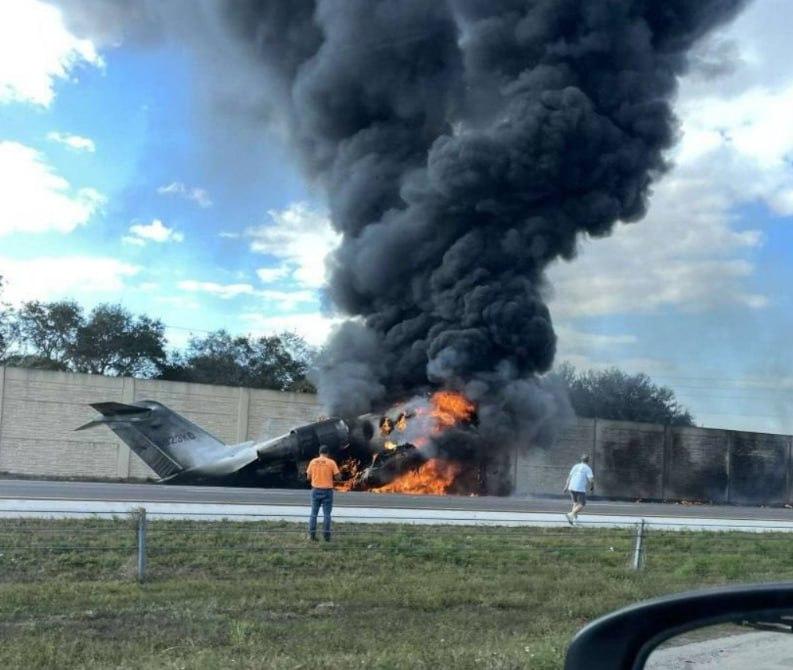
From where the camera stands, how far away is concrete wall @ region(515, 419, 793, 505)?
138ft

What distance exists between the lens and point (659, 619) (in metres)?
2.25

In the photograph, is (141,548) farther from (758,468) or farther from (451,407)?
(758,468)

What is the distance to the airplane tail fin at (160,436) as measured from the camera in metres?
30.4

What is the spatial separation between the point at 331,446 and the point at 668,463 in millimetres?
20455

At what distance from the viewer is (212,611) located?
828 cm

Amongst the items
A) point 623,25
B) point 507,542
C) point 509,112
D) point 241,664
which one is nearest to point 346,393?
point 509,112

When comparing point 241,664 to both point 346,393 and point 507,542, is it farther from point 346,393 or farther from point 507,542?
point 346,393

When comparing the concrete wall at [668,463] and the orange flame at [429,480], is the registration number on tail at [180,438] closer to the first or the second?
the orange flame at [429,480]

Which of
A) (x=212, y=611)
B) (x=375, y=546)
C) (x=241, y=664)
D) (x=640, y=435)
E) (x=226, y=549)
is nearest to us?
(x=241, y=664)

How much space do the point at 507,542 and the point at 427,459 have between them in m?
17.6

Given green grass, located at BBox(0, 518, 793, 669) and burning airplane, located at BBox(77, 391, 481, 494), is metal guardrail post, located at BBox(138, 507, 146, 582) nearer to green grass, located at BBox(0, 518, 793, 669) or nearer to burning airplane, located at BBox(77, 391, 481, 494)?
green grass, located at BBox(0, 518, 793, 669)

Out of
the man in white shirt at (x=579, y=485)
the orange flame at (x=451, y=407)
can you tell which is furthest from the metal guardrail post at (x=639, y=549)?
the orange flame at (x=451, y=407)

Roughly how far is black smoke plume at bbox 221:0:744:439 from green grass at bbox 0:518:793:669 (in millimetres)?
18097

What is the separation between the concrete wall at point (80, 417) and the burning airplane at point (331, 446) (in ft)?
15.8
